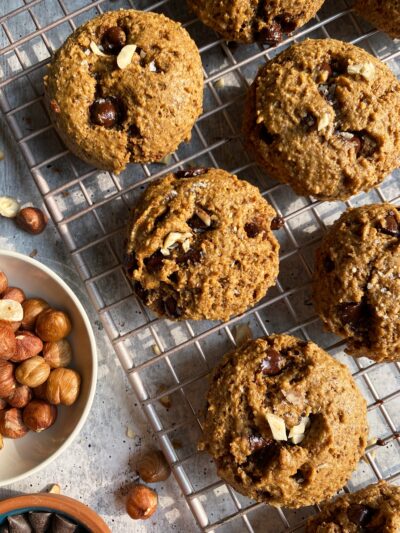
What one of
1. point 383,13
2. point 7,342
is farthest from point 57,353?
point 383,13

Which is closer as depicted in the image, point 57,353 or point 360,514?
point 360,514

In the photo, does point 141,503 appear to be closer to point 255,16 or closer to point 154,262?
point 154,262

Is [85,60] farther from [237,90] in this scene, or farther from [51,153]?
[237,90]

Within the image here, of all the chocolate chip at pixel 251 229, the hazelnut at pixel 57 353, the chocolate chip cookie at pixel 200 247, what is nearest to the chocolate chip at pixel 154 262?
the chocolate chip cookie at pixel 200 247

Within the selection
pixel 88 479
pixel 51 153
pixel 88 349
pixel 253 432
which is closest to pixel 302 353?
pixel 253 432

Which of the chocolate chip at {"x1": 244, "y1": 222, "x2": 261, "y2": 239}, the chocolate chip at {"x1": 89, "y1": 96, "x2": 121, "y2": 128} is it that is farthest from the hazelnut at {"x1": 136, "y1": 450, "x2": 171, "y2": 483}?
the chocolate chip at {"x1": 89, "y1": 96, "x2": 121, "y2": 128}
